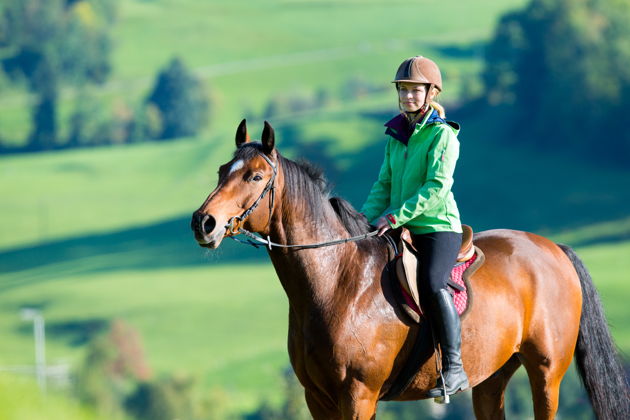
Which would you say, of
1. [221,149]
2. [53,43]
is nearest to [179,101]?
[221,149]

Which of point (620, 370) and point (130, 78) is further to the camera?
point (130, 78)

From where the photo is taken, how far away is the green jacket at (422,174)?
6.82 meters

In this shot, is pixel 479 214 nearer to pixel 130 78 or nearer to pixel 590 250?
pixel 590 250

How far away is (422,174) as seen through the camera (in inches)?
277

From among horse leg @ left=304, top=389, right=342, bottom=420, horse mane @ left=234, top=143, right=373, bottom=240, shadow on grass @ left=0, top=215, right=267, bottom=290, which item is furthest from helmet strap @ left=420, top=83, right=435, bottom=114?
shadow on grass @ left=0, top=215, right=267, bottom=290

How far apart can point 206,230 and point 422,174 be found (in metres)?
1.69

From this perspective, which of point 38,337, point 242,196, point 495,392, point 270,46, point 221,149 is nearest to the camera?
point 242,196

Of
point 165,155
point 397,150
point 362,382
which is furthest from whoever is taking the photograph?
point 165,155

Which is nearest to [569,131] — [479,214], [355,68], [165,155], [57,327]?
[479,214]

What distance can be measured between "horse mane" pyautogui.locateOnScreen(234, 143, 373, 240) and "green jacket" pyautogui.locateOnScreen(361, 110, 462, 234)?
0.85 ft

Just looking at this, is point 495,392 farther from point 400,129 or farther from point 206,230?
point 206,230

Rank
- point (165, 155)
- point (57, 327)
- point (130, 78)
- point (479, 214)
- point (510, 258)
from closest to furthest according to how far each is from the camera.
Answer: point (510, 258)
point (57, 327)
point (479, 214)
point (165, 155)
point (130, 78)

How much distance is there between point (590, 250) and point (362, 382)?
67507mm

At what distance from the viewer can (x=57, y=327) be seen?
67.7 m
